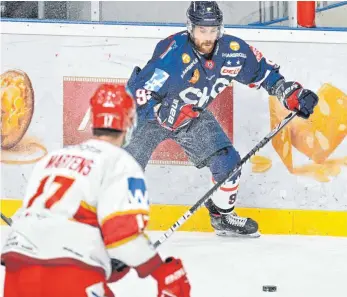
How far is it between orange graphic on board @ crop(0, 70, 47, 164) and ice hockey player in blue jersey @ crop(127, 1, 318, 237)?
639 mm

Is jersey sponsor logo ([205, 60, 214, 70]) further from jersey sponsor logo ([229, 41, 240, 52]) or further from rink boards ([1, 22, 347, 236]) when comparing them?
rink boards ([1, 22, 347, 236])

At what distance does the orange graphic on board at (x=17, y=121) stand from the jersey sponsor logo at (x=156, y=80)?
81 centimetres

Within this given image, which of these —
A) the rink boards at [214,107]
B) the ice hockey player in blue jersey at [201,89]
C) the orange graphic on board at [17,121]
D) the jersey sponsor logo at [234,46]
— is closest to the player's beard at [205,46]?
the ice hockey player in blue jersey at [201,89]

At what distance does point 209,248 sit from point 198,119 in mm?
580

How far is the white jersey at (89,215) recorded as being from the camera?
64.8 inches

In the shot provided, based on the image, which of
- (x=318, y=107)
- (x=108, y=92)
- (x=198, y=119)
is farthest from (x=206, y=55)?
(x=108, y=92)

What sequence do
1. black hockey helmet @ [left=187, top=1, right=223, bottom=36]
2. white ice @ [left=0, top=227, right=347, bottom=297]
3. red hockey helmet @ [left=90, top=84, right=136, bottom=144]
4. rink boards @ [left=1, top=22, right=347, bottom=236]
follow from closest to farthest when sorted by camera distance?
red hockey helmet @ [left=90, top=84, right=136, bottom=144] < white ice @ [left=0, top=227, right=347, bottom=297] < black hockey helmet @ [left=187, top=1, right=223, bottom=36] < rink boards @ [left=1, top=22, right=347, bottom=236]

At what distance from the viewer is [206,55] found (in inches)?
149

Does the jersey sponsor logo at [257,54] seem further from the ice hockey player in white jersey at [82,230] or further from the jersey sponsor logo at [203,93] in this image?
the ice hockey player in white jersey at [82,230]

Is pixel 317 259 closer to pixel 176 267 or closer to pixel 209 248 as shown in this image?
pixel 209 248

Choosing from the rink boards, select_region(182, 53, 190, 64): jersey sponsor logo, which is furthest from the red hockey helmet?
the rink boards

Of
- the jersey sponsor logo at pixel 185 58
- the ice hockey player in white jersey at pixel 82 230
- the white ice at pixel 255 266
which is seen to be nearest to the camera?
the ice hockey player in white jersey at pixel 82 230

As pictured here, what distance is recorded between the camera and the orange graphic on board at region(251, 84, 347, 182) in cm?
424

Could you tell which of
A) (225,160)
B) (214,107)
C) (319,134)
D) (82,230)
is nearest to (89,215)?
(82,230)
